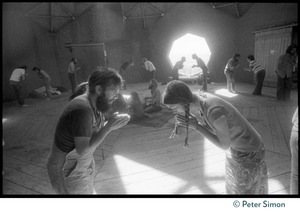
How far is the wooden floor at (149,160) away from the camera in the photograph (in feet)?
9.68

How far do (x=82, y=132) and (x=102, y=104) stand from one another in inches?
10.9

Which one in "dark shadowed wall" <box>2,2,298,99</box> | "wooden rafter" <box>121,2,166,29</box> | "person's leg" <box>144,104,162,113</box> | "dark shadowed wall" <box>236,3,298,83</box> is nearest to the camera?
"person's leg" <box>144,104,162,113</box>

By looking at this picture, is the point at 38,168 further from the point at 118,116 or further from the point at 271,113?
the point at 271,113

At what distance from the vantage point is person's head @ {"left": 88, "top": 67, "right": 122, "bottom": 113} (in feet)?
5.42

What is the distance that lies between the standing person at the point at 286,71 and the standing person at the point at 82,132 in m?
7.09

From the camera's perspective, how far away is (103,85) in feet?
5.44

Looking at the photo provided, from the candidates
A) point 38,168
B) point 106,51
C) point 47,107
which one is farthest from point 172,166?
point 106,51

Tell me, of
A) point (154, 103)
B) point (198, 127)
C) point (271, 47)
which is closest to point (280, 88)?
point (271, 47)

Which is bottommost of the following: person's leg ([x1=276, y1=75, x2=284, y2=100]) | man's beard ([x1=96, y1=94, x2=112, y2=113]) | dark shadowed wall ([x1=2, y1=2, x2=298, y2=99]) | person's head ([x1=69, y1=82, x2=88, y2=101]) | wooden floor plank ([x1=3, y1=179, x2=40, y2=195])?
wooden floor plank ([x1=3, y1=179, x2=40, y2=195])

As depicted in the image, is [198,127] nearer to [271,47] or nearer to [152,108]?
[152,108]

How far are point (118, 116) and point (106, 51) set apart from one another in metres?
11.3

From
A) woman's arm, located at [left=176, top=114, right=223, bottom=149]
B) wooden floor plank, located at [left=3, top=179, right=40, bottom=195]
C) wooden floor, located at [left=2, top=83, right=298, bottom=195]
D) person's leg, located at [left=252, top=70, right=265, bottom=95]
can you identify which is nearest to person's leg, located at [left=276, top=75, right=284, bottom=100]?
person's leg, located at [left=252, top=70, right=265, bottom=95]

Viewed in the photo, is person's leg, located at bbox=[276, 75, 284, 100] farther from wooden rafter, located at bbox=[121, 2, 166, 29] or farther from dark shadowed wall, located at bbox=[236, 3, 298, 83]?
wooden rafter, located at bbox=[121, 2, 166, 29]

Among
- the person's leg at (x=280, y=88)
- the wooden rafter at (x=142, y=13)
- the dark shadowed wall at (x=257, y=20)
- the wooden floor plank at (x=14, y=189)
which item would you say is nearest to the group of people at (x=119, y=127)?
the wooden floor plank at (x=14, y=189)
